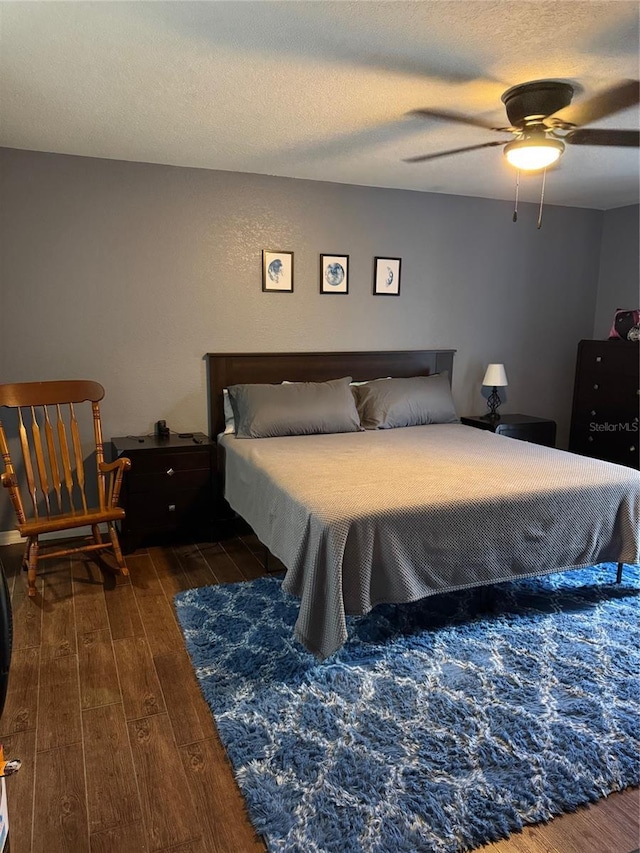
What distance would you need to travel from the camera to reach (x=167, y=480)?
11.3ft

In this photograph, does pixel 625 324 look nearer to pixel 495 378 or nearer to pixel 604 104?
pixel 495 378

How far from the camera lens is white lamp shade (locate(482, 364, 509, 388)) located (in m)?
4.48

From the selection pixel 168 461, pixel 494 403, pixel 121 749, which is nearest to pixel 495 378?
pixel 494 403

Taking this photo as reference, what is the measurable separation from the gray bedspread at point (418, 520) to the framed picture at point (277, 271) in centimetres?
133

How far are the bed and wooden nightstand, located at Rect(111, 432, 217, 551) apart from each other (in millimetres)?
230

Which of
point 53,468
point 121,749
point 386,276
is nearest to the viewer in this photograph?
point 121,749

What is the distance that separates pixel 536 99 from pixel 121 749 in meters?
2.93

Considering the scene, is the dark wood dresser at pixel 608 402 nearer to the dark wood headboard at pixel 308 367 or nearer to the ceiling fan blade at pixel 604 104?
the dark wood headboard at pixel 308 367

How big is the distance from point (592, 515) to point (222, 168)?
2.99 metres

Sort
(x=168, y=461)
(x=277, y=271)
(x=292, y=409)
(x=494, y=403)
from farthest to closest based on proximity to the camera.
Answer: (x=494, y=403), (x=277, y=271), (x=292, y=409), (x=168, y=461)

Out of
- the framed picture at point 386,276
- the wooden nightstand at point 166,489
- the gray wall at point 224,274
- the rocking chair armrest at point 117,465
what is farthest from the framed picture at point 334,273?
the rocking chair armrest at point 117,465

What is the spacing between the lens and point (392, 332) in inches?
173

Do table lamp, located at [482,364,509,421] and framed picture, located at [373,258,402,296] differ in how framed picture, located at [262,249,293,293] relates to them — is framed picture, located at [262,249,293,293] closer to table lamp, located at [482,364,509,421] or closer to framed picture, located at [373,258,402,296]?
framed picture, located at [373,258,402,296]
